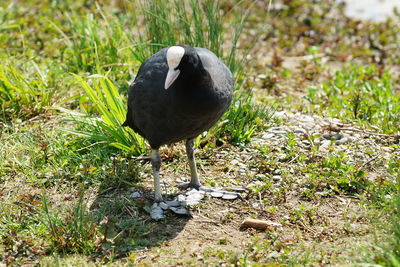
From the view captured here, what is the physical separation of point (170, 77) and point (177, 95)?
0.16m

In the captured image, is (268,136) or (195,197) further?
(268,136)

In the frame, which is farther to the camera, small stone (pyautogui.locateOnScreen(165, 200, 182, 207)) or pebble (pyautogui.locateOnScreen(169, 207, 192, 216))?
small stone (pyautogui.locateOnScreen(165, 200, 182, 207))

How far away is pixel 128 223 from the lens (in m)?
4.20

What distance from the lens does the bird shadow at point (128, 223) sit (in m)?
3.94

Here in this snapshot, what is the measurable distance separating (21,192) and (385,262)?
2908 mm

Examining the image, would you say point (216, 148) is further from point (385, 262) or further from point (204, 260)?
point (385, 262)

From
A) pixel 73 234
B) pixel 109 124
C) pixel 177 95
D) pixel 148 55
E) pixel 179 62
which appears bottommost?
pixel 73 234

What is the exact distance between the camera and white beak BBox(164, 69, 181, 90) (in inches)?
155

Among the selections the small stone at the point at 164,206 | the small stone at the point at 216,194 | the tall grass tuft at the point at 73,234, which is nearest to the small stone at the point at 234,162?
the small stone at the point at 216,194

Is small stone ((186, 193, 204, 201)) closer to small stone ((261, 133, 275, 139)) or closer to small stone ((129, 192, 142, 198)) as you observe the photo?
small stone ((129, 192, 142, 198))

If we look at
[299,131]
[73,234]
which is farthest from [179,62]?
[299,131]

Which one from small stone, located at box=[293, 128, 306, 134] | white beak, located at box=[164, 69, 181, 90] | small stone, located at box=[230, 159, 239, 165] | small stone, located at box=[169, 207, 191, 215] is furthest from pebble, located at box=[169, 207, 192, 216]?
small stone, located at box=[293, 128, 306, 134]

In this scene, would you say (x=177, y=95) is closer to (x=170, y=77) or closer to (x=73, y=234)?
(x=170, y=77)

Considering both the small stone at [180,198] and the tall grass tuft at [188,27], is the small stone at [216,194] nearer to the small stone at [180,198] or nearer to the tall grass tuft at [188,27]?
the small stone at [180,198]
